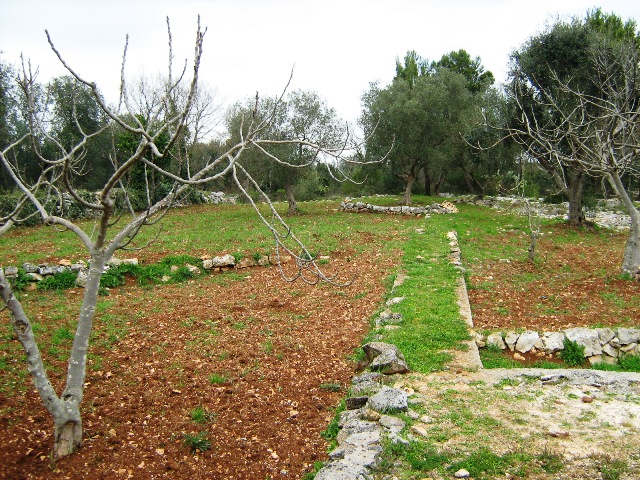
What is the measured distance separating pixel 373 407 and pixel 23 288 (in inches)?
370

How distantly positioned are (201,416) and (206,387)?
856mm

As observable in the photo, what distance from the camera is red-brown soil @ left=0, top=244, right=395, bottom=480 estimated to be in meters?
5.09

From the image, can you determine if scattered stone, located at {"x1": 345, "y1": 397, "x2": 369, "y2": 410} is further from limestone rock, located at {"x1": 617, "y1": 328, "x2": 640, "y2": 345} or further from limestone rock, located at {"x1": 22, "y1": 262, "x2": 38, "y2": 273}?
limestone rock, located at {"x1": 22, "y1": 262, "x2": 38, "y2": 273}

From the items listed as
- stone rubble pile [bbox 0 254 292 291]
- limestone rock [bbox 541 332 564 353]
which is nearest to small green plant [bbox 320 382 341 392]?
limestone rock [bbox 541 332 564 353]

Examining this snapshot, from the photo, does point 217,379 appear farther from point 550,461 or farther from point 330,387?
point 550,461

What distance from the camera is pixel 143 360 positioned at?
25.2 feet

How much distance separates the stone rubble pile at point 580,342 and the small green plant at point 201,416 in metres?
4.56

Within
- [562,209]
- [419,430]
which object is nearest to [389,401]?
[419,430]

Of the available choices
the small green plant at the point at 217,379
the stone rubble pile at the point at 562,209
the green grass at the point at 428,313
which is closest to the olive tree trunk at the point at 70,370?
the small green plant at the point at 217,379

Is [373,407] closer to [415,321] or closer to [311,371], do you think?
[311,371]

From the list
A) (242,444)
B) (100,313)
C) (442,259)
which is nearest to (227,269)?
(100,313)

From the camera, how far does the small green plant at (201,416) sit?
5.96 meters

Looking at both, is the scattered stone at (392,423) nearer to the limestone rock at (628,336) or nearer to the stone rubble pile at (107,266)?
the limestone rock at (628,336)

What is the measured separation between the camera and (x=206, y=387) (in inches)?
269
